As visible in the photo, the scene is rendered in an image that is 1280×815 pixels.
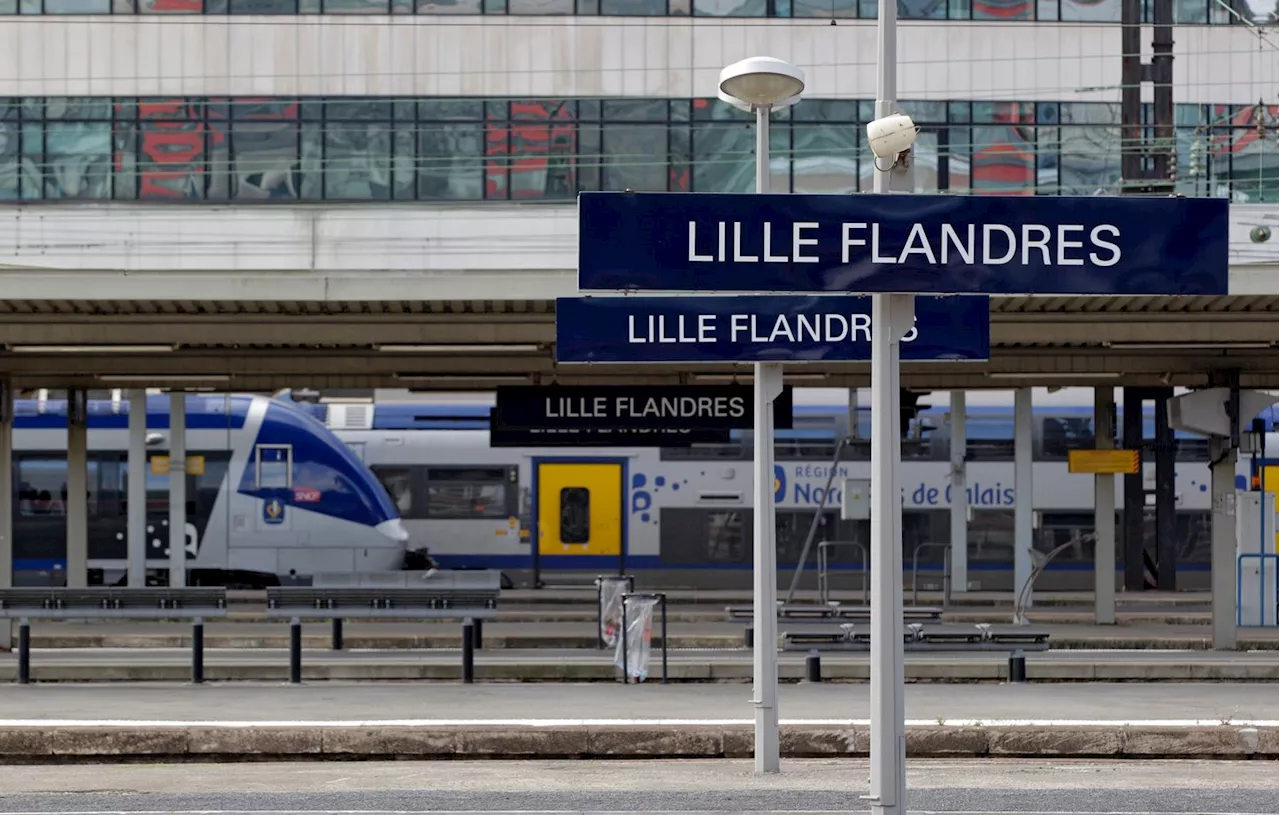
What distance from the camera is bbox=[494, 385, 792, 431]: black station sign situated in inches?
849

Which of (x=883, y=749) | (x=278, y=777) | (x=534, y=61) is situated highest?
(x=534, y=61)

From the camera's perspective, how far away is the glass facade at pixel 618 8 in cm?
3881

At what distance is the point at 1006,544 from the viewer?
3325 cm

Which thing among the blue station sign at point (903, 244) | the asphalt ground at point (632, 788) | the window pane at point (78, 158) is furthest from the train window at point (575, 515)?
the blue station sign at point (903, 244)

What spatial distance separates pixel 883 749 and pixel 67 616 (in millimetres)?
13338

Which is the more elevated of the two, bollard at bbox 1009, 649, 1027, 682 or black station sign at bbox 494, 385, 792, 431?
black station sign at bbox 494, 385, 792, 431

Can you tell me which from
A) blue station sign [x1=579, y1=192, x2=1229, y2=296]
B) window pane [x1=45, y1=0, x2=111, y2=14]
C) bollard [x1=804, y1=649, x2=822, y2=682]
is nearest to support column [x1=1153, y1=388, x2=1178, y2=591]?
bollard [x1=804, y1=649, x2=822, y2=682]

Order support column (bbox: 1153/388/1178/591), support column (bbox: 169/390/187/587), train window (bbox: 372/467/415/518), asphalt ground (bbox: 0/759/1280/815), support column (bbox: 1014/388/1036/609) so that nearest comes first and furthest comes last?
1. asphalt ground (bbox: 0/759/1280/815)
2. support column (bbox: 1014/388/1036/609)
3. support column (bbox: 169/390/187/587)
4. train window (bbox: 372/467/415/518)
5. support column (bbox: 1153/388/1178/591)

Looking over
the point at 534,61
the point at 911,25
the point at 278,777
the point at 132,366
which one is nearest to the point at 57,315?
the point at 132,366

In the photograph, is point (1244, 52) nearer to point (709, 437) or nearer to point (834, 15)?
point (834, 15)

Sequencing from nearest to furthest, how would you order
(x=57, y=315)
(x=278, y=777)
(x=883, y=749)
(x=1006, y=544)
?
(x=883, y=749)
(x=278, y=777)
(x=57, y=315)
(x=1006, y=544)

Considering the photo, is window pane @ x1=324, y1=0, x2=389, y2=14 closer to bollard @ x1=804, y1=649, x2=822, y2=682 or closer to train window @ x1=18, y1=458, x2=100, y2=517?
train window @ x1=18, y1=458, x2=100, y2=517

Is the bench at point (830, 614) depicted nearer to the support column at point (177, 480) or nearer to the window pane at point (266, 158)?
the support column at point (177, 480)

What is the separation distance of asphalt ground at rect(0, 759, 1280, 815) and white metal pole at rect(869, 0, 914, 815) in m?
3.25
